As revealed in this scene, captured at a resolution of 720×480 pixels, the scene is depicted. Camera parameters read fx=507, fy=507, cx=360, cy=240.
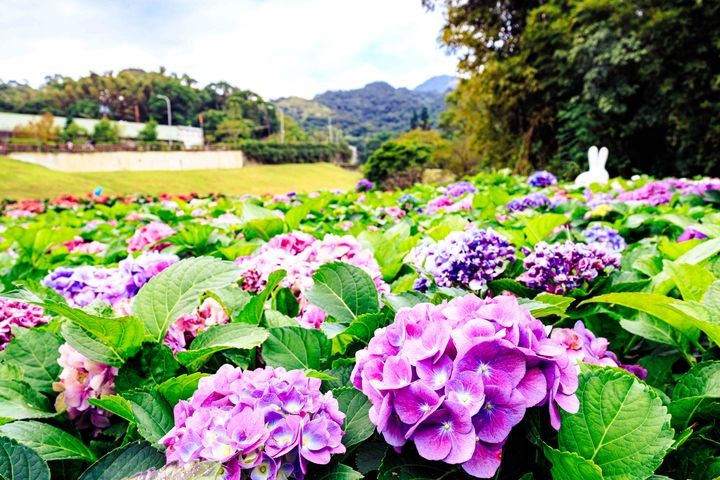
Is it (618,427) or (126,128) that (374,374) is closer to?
(618,427)

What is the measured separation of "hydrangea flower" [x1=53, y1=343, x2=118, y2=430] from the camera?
0.76 m

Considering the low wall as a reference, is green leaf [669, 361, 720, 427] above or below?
above

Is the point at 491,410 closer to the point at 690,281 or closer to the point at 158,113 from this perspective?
the point at 690,281

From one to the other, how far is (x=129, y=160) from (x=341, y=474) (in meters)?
45.2

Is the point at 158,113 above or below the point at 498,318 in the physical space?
above

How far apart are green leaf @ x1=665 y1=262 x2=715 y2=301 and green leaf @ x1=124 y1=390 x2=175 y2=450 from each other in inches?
34.2

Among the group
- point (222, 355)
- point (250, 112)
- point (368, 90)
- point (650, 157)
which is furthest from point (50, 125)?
point (368, 90)

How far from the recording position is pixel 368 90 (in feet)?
519

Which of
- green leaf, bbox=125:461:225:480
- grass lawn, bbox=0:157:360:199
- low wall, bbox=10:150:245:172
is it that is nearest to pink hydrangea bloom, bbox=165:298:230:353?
green leaf, bbox=125:461:225:480

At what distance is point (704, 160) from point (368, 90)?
152 meters

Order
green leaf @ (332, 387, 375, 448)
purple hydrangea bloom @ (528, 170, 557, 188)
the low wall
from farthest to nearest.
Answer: the low wall < purple hydrangea bloom @ (528, 170, 557, 188) < green leaf @ (332, 387, 375, 448)

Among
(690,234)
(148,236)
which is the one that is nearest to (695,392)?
(690,234)

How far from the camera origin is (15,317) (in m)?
1.11

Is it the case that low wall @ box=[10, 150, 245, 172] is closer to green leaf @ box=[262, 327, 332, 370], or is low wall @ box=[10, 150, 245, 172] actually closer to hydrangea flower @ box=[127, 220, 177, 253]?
hydrangea flower @ box=[127, 220, 177, 253]
